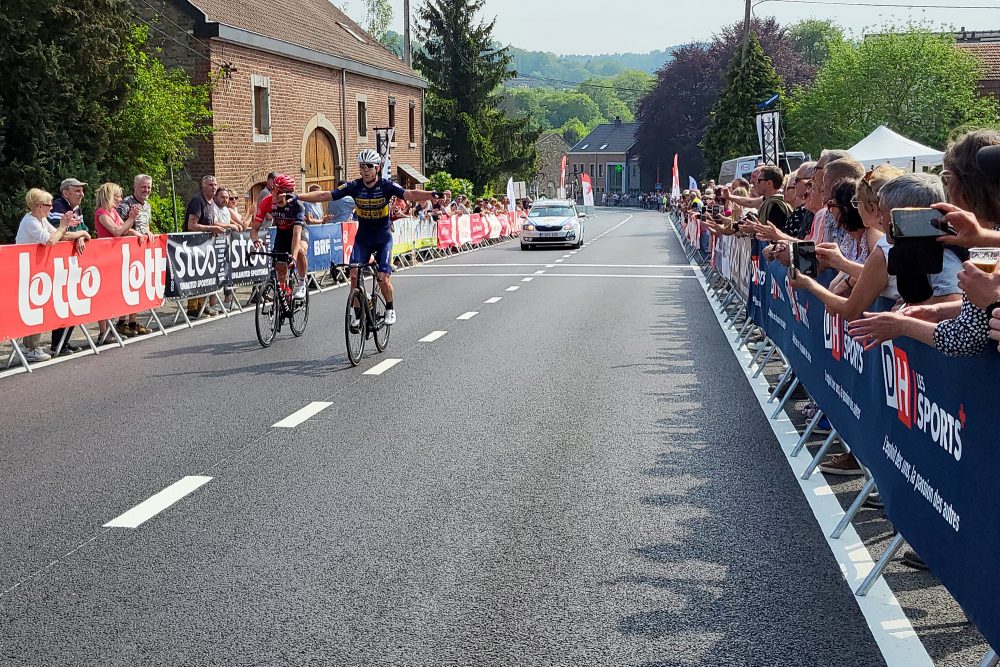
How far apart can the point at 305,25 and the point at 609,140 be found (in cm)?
12522

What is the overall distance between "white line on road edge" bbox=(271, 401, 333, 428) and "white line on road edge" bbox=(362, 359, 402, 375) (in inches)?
64.9

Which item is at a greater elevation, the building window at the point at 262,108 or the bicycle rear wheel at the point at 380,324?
the building window at the point at 262,108

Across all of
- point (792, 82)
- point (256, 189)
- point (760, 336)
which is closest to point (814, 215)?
point (760, 336)

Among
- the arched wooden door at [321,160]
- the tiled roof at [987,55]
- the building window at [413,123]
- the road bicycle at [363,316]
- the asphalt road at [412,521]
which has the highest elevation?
the tiled roof at [987,55]

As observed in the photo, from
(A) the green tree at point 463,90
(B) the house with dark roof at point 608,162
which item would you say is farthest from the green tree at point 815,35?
(A) the green tree at point 463,90

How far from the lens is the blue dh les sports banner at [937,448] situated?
360 centimetres

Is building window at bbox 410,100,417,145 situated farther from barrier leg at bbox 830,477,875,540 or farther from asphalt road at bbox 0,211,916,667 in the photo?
barrier leg at bbox 830,477,875,540

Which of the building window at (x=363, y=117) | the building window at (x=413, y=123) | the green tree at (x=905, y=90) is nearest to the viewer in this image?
the building window at (x=363, y=117)

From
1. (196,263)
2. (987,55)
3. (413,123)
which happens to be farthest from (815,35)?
(196,263)

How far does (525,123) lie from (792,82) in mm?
21066

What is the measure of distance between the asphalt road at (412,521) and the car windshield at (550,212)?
26.4 m

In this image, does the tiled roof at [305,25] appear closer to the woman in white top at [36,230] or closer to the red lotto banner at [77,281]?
the red lotto banner at [77,281]

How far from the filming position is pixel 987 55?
74.1 meters

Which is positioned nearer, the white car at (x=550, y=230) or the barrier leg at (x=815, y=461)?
the barrier leg at (x=815, y=461)
